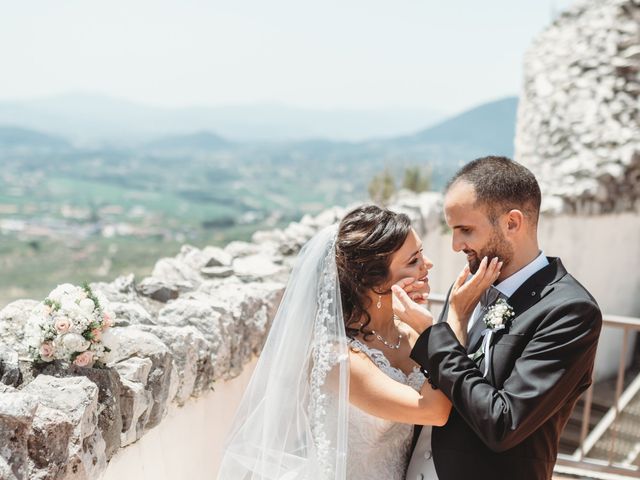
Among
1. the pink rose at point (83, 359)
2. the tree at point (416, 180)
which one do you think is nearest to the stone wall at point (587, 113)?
the tree at point (416, 180)

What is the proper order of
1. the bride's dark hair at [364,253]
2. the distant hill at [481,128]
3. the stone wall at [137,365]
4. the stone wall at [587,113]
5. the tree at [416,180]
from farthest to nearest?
the distant hill at [481,128] < the tree at [416,180] < the stone wall at [587,113] < the bride's dark hair at [364,253] < the stone wall at [137,365]

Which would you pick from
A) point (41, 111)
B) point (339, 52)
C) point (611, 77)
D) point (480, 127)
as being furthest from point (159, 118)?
point (611, 77)

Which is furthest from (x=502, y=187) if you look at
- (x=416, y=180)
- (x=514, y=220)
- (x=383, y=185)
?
(x=416, y=180)

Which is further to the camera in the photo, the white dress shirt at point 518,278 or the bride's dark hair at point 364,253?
the bride's dark hair at point 364,253

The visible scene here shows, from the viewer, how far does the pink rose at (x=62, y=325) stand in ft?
7.07

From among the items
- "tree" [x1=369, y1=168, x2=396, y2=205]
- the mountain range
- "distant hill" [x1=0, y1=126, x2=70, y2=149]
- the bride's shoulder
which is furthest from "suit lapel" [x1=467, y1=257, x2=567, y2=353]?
"distant hill" [x1=0, y1=126, x2=70, y2=149]

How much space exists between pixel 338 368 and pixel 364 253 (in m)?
0.45

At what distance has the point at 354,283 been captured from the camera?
2715mm

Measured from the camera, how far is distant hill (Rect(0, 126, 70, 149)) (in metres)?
77.1

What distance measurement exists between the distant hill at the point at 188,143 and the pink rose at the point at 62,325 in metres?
94.0

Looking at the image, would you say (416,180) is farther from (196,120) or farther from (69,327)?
(196,120)

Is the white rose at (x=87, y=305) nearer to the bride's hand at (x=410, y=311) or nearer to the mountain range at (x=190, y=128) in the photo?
the bride's hand at (x=410, y=311)

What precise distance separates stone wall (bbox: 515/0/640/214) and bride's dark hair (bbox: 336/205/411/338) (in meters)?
5.41

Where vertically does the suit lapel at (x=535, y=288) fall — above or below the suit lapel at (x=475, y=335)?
above
